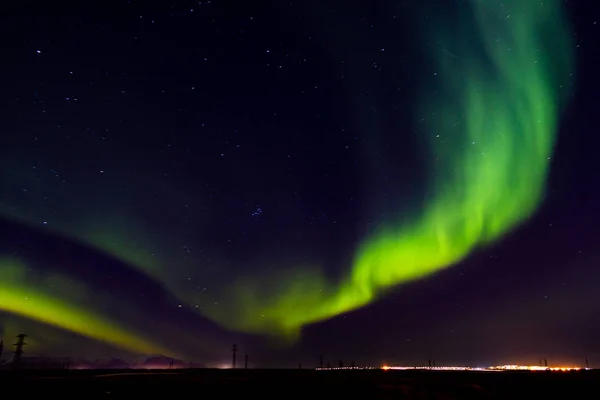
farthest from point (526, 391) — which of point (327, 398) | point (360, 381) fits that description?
point (327, 398)

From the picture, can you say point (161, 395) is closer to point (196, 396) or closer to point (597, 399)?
point (196, 396)

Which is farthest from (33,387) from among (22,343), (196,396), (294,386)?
(22,343)

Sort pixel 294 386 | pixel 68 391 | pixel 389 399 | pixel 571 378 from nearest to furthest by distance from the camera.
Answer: pixel 68 391, pixel 389 399, pixel 294 386, pixel 571 378

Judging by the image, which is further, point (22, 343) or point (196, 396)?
point (22, 343)

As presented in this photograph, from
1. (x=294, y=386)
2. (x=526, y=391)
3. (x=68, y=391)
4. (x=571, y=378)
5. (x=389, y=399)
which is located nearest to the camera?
(x=68, y=391)

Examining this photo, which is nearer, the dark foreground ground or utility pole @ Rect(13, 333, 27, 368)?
the dark foreground ground

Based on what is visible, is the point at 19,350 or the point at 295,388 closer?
the point at 295,388

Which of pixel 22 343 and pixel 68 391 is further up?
pixel 22 343

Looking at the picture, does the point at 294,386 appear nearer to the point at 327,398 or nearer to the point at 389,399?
the point at 327,398

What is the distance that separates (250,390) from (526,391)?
21276 millimetres

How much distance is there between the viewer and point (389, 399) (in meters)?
26.4

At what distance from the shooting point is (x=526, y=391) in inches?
1278

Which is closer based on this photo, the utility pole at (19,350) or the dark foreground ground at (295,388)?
the dark foreground ground at (295,388)

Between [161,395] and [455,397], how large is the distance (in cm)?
1854
